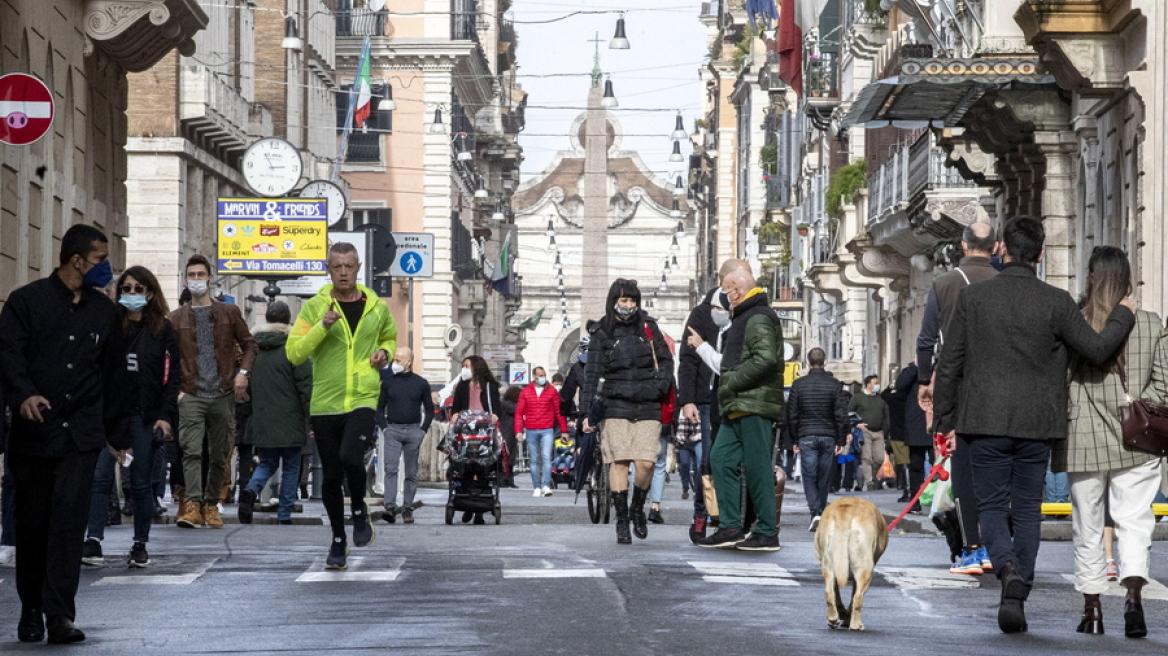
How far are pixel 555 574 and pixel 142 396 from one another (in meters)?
3.73

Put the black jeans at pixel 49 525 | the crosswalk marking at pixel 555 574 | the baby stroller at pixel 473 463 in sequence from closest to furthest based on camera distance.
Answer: the black jeans at pixel 49 525, the crosswalk marking at pixel 555 574, the baby stroller at pixel 473 463

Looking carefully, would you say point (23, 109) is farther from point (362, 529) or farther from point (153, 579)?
point (153, 579)

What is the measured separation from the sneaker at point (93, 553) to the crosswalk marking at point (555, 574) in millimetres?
2523

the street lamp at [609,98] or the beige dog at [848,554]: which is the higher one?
the street lamp at [609,98]

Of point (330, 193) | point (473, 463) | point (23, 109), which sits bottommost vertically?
point (473, 463)

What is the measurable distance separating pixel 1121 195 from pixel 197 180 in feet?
66.1

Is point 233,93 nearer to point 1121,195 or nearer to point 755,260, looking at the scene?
point 1121,195

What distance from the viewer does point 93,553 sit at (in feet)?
44.4

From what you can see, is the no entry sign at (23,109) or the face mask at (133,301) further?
the no entry sign at (23,109)

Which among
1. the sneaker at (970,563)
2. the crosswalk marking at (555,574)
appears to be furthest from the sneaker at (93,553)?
the sneaker at (970,563)

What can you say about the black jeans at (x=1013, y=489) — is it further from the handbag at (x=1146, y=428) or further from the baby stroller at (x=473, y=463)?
the baby stroller at (x=473, y=463)

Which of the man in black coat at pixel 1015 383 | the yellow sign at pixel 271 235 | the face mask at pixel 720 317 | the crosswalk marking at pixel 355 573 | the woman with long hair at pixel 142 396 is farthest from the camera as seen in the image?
the yellow sign at pixel 271 235

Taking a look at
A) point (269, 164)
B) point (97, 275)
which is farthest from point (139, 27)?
point (97, 275)

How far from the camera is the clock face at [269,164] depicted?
37562mm
